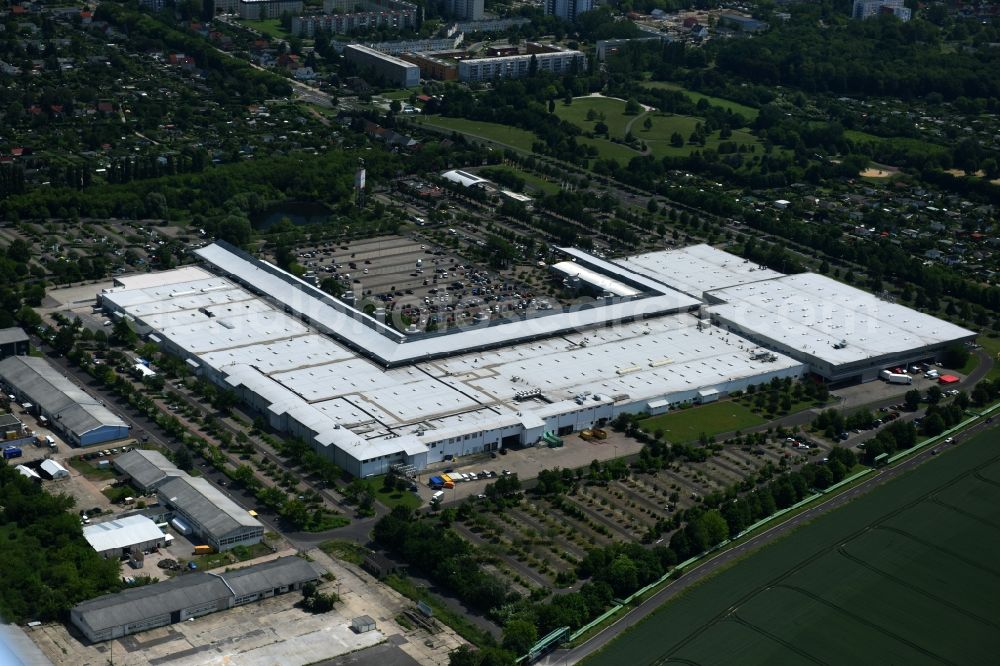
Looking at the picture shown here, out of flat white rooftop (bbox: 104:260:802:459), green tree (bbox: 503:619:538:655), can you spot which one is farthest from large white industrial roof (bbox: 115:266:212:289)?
green tree (bbox: 503:619:538:655)

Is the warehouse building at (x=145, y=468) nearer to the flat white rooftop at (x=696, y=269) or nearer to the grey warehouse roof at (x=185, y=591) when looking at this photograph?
the grey warehouse roof at (x=185, y=591)

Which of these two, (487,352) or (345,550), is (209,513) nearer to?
(345,550)

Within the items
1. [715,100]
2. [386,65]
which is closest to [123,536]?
[386,65]

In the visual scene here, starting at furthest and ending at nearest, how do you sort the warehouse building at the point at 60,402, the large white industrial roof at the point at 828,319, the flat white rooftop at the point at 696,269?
the flat white rooftop at the point at 696,269 < the large white industrial roof at the point at 828,319 < the warehouse building at the point at 60,402

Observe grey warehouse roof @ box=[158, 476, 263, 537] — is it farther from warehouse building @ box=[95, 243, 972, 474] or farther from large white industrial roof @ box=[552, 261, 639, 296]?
large white industrial roof @ box=[552, 261, 639, 296]

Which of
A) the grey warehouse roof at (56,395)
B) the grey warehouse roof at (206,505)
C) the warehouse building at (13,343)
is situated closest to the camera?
the grey warehouse roof at (206,505)

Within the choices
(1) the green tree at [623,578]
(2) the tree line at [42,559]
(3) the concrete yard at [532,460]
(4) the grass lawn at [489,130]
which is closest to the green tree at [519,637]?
(1) the green tree at [623,578]

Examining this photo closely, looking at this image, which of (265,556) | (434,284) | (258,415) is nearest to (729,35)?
(434,284)
